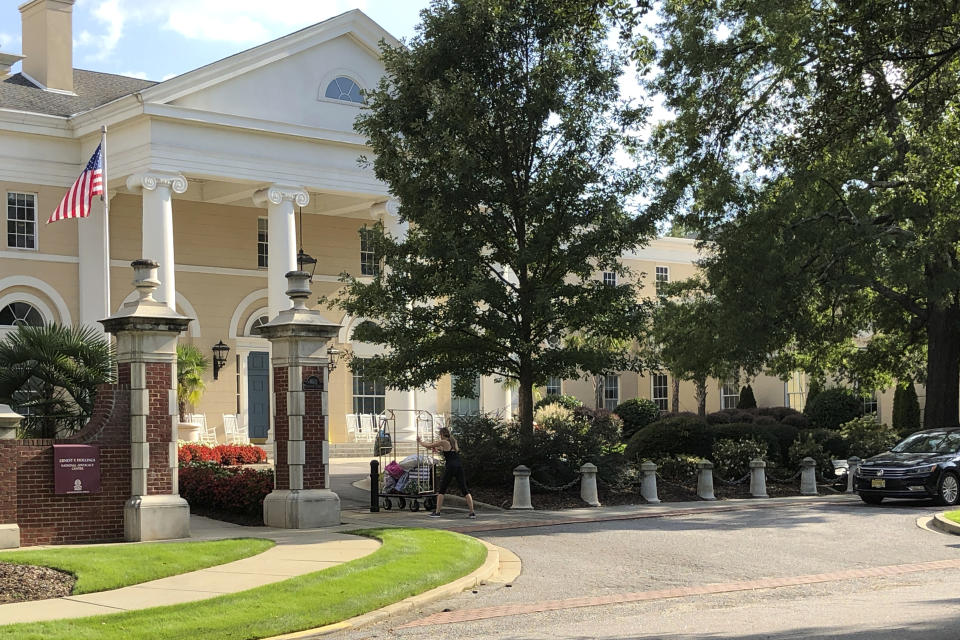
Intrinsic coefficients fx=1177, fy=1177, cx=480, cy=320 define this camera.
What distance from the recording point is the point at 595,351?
23203 millimetres

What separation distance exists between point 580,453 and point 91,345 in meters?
10.0

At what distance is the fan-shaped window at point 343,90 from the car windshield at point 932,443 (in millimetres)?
19053

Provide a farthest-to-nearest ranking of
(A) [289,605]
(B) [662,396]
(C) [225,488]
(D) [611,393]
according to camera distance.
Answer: (B) [662,396] → (D) [611,393] → (C) [225,488] → (A) [289,605]

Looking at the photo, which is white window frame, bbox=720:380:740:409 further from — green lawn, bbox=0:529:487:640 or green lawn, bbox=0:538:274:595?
green lawn, bbox=0:529:487:640

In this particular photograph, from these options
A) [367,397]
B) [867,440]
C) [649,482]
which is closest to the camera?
[649,482]

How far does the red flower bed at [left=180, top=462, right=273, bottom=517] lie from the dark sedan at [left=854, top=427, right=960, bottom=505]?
1127 cm

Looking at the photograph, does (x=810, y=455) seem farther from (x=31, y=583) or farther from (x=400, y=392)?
(x=31, y=583)

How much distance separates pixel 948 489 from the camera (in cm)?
2203

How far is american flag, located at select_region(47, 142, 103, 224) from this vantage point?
82.1 ft

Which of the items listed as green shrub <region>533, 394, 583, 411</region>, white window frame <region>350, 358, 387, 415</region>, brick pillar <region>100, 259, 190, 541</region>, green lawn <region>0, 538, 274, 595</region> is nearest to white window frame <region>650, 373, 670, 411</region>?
green shrub <region>533, 394, 583, 411</region>

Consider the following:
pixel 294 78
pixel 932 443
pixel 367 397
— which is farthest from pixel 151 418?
pixel 367 397

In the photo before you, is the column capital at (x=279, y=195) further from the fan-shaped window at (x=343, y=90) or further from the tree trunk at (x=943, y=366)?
the tree trunk at (x=943, y=366)

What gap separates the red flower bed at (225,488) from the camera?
61.2 feet

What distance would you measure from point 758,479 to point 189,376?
49.6ft
